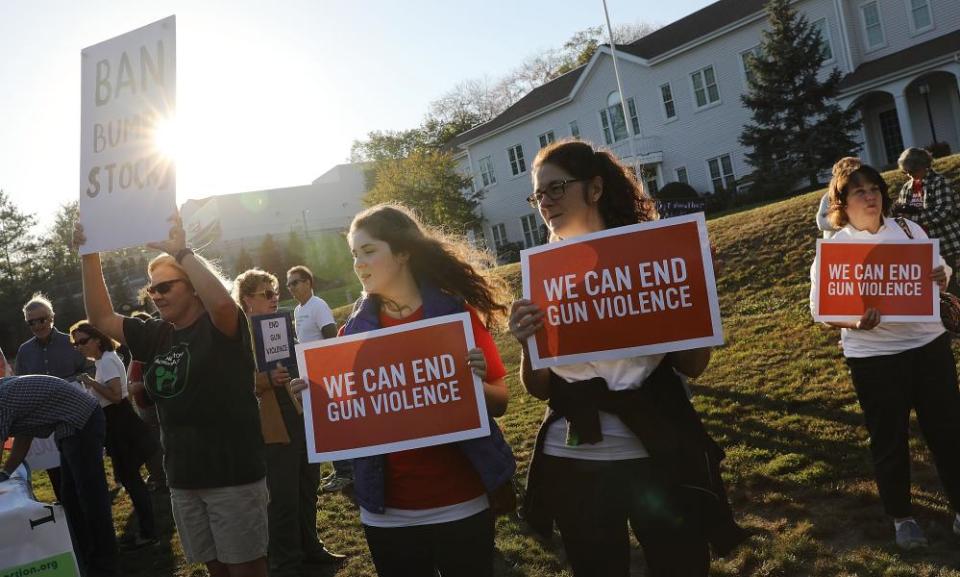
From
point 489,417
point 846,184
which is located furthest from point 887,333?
point 489,417

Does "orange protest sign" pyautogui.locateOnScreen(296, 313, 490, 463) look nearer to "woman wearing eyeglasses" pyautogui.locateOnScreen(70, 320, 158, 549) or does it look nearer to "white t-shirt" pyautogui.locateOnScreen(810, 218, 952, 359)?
"white t-shirt" pyautogui.locateOnScreen(810, 218, 952, 359)

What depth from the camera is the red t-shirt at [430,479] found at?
309cm

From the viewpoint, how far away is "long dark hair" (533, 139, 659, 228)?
10.3 ft

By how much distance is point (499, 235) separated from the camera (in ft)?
149

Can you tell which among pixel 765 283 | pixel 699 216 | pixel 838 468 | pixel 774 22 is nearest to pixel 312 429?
pixel 699 216

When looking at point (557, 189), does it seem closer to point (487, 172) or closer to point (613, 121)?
point (613, 121)

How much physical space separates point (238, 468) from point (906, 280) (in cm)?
375

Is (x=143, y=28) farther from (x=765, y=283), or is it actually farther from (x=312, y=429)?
(x=765, y=283)

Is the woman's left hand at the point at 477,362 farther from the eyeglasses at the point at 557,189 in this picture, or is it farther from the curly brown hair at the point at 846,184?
the curly brown hair at the point at 846,184

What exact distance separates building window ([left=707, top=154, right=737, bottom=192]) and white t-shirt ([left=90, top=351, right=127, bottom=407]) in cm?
2783

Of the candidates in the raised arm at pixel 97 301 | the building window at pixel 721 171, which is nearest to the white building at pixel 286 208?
the building window at pixel 721 171

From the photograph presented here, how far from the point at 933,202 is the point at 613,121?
30539mm

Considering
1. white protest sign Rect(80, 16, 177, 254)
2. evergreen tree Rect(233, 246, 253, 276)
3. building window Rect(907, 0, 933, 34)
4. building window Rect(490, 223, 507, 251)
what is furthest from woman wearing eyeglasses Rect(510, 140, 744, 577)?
evergreen tree Rect(233, 246, 253, 276)

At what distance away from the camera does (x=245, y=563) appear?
412cm
